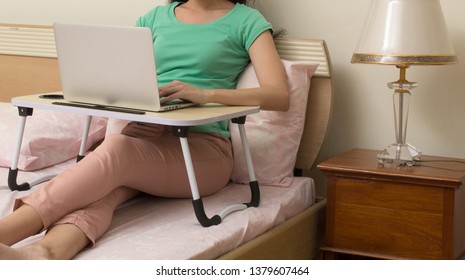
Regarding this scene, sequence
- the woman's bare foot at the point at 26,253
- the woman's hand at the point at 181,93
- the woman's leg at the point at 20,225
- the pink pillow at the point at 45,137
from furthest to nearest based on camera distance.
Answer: the pink pillow at the point at 45,137 < the woman's hand at the point at 181,93 < the woman's leg at the point at 20,225 < the woman's bare foot at the point at 26,253

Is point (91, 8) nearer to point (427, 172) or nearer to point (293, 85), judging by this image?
point (293, 85)

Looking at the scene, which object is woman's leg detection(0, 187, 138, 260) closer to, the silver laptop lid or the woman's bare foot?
the woman's bare foot

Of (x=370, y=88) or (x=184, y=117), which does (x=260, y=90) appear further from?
(x=370, y=88)

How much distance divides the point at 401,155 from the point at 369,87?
0.34 metres

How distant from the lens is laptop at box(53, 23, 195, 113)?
5.51 ft

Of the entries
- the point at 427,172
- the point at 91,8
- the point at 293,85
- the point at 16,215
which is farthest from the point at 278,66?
the point at 91,8

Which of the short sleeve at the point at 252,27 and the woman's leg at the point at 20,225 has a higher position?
the short sleeve at the point at 252,27

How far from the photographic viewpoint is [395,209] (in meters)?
1.94

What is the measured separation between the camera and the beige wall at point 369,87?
2174 millimetres

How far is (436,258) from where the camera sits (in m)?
1.92

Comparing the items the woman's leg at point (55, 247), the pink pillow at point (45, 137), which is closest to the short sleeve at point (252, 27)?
the pink pillow at point (45, 137)

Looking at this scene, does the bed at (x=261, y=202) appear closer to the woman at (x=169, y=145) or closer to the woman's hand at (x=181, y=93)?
the woman at (x=169, y=145)

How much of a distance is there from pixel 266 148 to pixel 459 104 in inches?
22.3

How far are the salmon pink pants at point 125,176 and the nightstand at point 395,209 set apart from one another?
32 cm
